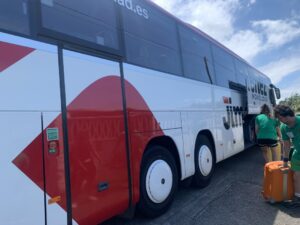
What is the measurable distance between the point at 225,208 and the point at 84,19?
3.55 metres

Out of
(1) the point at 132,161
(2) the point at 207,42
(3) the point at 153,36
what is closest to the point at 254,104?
(2) the point at 207,42

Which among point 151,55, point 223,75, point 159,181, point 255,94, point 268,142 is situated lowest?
point 159,181

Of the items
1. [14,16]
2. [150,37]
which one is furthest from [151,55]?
[14,16]

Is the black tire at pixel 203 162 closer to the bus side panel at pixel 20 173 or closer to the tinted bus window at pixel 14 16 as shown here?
the bus side panel at pixel 20 173

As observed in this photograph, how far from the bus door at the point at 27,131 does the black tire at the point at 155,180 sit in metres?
1.50

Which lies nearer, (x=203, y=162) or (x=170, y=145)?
(x=170, y=145)

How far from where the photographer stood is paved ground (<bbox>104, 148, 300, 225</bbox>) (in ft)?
13.8

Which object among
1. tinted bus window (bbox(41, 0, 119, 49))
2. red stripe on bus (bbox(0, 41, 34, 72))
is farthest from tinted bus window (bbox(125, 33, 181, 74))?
red stripe on bus (bbox(0, 41, 34, 72))

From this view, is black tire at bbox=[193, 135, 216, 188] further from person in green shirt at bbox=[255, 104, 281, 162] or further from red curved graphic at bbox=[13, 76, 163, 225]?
red curved graphic at bbox=[13, 76, 163, 225]

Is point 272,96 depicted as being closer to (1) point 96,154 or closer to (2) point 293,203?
(2) point 293,203

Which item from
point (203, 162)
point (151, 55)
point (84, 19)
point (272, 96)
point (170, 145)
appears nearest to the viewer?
point (84, 19)

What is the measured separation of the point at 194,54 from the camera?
6.00 metres

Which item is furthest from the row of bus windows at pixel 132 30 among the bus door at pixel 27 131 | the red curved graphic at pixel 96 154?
the red curved graphic at pixel 96 154

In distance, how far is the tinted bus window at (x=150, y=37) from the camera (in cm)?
404
